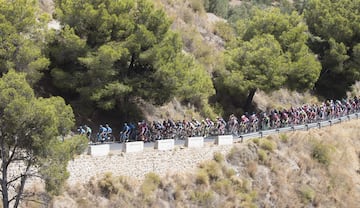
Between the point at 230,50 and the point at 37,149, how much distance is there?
25.0m

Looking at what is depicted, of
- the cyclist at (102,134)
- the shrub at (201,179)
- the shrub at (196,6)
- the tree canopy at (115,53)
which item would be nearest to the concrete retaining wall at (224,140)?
the shrub at (201,179)

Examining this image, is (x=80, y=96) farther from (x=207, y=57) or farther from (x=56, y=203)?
(x=207, y=57)

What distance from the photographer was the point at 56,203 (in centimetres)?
2539

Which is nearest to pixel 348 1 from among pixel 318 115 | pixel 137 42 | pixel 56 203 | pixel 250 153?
pixel 318 115

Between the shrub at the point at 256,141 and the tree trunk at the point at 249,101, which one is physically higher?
the tree trunk at the point at 249,101

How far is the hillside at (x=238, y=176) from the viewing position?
90.1 ft

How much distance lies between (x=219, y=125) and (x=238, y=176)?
349 cm

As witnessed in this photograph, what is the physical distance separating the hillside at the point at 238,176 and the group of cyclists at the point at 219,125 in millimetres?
1406

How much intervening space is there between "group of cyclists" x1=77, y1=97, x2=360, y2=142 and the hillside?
4.61 ft

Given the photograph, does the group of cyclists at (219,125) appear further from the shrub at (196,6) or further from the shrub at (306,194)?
the shrub at (196,6)

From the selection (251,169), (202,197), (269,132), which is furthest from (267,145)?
(202,197)

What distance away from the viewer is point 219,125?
35.2 metres

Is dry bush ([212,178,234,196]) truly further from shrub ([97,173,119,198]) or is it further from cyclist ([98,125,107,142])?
cyclist ([98,125,107,142])

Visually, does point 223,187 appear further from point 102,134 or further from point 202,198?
point 102,134
